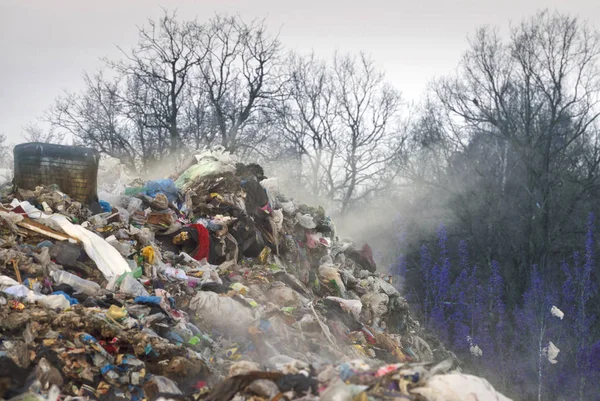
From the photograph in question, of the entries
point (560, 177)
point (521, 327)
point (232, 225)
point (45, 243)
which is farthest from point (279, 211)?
point (560, 177)

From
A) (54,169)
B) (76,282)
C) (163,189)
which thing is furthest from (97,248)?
(163,189)

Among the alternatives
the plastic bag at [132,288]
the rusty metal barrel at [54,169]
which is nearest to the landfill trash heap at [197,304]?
the plastic bag at [132,288]

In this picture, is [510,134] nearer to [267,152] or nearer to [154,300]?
[267,152]

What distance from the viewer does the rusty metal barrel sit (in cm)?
600

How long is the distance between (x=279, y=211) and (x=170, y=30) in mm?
10984

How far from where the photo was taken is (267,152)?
18156mm

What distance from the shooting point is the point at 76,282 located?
13.7ft

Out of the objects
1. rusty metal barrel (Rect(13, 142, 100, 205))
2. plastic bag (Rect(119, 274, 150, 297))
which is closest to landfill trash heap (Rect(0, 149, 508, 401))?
plastic bag (Rect(119, 274, 150, 297))

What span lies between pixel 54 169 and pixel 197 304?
2.62 m

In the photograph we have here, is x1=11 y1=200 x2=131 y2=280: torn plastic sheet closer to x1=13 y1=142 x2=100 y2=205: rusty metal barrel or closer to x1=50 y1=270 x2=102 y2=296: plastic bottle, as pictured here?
x1=50 y1=270 x2=102 y2=296: plastic bottle

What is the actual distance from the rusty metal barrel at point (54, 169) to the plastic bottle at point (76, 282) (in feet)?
6.50

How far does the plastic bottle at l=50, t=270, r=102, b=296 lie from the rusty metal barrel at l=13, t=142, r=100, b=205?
198 cm

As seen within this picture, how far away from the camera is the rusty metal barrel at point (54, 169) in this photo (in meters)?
6.00

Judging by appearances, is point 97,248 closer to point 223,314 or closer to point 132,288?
point 132,288
